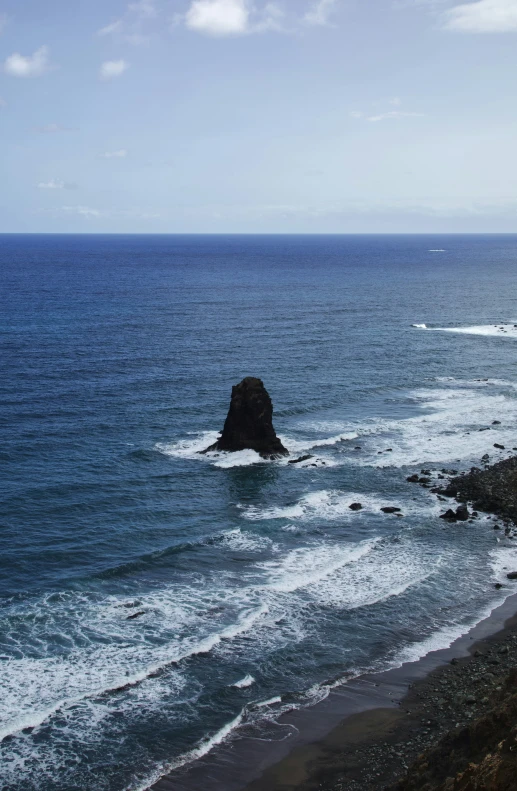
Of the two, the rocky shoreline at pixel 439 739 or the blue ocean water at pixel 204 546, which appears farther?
the blue ocean water at pixel 204 546

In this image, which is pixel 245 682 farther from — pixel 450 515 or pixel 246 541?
pixel 450 515

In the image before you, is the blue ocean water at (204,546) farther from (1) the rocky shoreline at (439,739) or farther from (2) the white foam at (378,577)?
(1) the rocky shoreline at (439,739)

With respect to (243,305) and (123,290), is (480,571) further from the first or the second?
(123,290)

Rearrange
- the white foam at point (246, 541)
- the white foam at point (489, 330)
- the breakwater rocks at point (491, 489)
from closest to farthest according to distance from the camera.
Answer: the white foam at point (246, 541), the breakwater rocks at point (491, 489), the white foam at point (489, 330)

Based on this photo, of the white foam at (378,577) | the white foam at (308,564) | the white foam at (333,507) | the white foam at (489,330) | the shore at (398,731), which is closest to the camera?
the shore at (398,731)

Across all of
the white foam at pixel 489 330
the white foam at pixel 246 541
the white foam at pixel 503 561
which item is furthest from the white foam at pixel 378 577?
the white foam at pixel 489 330

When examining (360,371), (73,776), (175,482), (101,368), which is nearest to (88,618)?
(73,776)

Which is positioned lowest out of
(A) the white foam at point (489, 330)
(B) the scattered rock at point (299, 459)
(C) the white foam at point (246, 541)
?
(C) the white foam at point (246, 541)
